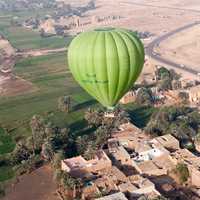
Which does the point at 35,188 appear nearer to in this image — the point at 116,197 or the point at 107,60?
the point at 116,197

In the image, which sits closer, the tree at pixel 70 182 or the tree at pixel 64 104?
the tree at pixel 70 182

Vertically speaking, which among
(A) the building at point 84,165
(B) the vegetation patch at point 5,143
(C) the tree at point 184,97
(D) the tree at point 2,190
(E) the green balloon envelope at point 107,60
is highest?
(E) the green balloon envelope at point 107,60

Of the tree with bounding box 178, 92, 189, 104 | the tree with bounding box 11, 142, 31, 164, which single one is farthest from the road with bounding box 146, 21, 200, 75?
the tree with bounding box 11, 142, 31, 164

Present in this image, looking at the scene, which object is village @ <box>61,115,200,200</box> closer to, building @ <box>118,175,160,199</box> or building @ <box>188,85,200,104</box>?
building @ <box>118,175,160,199</box>

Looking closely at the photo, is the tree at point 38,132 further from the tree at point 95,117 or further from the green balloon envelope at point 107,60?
the green balloon envelope at point 107,60

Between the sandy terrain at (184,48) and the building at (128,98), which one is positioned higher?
the building at (128,98)

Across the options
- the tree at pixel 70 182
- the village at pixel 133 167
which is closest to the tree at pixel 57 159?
the village at pixel 133 167

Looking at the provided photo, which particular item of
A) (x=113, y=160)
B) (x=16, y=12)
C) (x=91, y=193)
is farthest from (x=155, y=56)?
(x=16, y=12)
